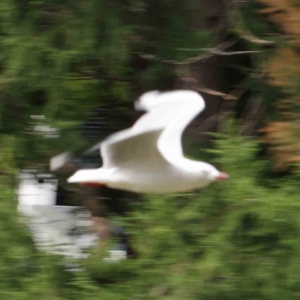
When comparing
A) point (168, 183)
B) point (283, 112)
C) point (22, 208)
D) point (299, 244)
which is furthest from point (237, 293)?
point (22, 208)

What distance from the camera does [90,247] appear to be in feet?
8.55

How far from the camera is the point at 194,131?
298cm

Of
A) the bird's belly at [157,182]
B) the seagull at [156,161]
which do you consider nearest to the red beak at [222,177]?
the seagull at [156,161]

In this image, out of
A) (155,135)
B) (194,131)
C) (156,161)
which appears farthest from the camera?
(194,131)

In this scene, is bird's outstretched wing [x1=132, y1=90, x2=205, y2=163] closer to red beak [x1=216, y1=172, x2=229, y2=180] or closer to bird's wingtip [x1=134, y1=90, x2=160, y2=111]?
bird's wingtip [x1=134, y1=90, x2=160, y2=111]

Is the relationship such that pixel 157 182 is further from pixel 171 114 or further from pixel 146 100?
pixel 146 100

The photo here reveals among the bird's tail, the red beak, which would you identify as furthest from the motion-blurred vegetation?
the bird's tail

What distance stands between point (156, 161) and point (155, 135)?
0.56ft

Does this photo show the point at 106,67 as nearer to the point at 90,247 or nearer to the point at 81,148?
the point at 81,148

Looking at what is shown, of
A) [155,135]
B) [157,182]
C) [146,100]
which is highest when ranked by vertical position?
[146,100]

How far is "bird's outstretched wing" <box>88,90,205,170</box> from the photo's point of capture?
7.95 ft

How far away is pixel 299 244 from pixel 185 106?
65 cm

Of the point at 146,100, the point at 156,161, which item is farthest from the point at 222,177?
the point at 146,100

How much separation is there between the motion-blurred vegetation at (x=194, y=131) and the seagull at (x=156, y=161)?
6 cm
